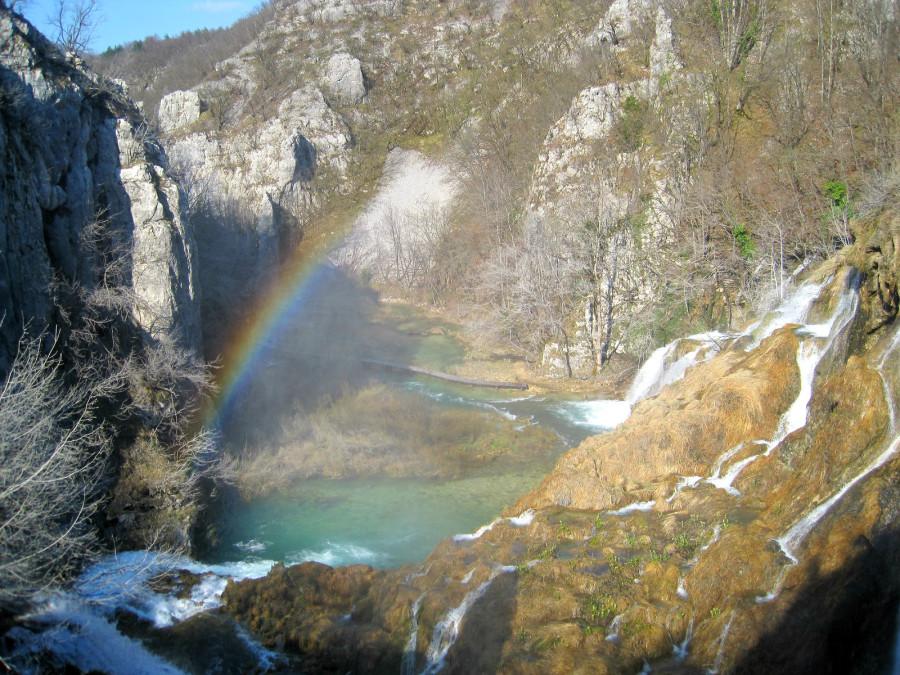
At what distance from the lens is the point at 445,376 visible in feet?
99.7

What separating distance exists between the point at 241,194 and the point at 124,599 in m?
47.5

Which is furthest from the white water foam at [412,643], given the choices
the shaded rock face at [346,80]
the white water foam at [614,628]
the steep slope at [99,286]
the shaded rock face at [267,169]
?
the shaded rock face at [346,80]

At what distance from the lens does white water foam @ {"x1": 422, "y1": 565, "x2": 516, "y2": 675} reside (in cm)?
1023

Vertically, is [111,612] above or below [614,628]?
above

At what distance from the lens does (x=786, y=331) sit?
15445mm

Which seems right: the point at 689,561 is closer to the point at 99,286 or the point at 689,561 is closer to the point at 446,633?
the point at 446,633

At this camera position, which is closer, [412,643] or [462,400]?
[412,643]

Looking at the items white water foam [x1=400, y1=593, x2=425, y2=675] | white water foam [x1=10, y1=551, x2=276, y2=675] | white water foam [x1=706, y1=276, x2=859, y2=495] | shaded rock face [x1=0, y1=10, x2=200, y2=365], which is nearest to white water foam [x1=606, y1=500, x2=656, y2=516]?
white water foam [x1=706, y1=276, x2=859, y2=495]

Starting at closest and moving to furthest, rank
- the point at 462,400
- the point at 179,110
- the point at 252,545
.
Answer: the point at 252,545 → the point at 462,400 → the point at 179,110

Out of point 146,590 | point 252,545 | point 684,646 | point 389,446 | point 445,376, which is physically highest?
point 445,376

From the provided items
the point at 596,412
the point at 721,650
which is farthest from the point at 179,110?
the point at 721,650

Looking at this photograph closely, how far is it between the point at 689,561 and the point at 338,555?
885 cm

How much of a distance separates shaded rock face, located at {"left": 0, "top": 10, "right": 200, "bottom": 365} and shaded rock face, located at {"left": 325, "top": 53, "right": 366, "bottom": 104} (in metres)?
44.8

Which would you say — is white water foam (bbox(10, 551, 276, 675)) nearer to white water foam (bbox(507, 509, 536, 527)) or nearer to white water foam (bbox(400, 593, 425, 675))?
white water foam (bbox(400, 593, 425, 675))
